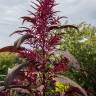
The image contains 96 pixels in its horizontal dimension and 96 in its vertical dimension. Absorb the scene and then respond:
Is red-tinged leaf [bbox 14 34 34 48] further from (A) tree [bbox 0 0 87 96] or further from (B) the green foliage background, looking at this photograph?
(B) the green foliage background

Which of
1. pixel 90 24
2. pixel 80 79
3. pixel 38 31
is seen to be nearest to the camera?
pixel 38 31

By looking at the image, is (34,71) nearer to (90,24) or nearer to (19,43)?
(19,43)

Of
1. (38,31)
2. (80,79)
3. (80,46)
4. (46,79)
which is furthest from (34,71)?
(80,46)

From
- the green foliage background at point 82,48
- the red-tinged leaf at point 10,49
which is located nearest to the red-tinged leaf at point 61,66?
the red-tinged leaf at point 10,49

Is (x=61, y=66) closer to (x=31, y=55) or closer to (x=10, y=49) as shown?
(x=31, y=55)

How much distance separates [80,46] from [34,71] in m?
5.88

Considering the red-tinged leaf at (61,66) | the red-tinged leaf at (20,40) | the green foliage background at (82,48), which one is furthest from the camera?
the green foliage background at (82,48)

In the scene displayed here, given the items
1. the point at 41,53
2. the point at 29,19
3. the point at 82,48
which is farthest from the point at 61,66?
the point at 82,48

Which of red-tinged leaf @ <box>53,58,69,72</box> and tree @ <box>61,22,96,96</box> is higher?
tree @ <box>61,22,96,96</box>

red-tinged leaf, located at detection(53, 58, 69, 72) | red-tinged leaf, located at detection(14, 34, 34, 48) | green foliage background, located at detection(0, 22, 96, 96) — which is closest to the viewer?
red-tinged leaf, located at detection(14, 34, 34, 48)

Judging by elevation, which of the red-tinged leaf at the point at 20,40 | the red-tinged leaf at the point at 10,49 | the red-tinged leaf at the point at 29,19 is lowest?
the red-tinged leaf at the point at 10,49

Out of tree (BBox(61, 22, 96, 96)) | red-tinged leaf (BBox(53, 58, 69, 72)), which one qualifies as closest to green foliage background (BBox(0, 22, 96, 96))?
tree (BBox(61, 22, 96, 96))

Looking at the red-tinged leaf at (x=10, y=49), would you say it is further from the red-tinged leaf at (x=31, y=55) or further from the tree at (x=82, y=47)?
the tree at (x=82, y=47)

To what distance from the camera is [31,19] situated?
4.62m
